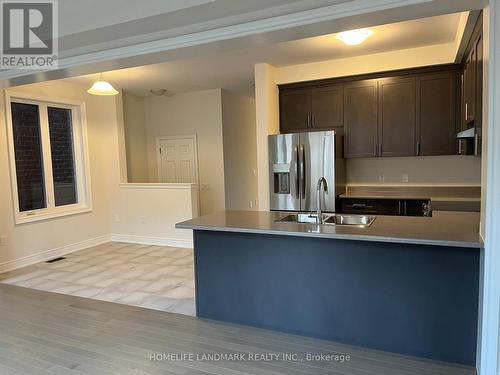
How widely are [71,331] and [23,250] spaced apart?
102 inches

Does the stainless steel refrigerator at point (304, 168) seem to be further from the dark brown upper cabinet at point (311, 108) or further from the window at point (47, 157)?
the window at point (47, 157)

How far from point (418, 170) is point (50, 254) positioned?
209 inches

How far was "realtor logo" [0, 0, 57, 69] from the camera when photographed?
269cm

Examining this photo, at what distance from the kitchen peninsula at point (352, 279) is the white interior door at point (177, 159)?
4.00 m

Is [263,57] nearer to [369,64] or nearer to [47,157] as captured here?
[369,64]

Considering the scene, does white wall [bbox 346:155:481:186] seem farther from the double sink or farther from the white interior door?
the white interior door

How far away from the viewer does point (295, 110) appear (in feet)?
16.7

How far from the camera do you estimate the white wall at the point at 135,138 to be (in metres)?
6.77

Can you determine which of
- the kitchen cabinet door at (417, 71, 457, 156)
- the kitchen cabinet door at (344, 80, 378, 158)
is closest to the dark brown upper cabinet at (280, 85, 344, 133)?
the kitchen cabinet door at (344, 80, 378, 158)

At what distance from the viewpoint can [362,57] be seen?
183 inches

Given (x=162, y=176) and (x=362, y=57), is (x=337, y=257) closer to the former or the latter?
(x=362, y=57)

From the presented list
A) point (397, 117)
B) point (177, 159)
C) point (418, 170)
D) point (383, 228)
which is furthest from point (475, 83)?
point (177, 159)

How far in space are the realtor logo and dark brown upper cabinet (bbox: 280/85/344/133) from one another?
9.63ft

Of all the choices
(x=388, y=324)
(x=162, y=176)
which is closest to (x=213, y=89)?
(x=162, y=176)
